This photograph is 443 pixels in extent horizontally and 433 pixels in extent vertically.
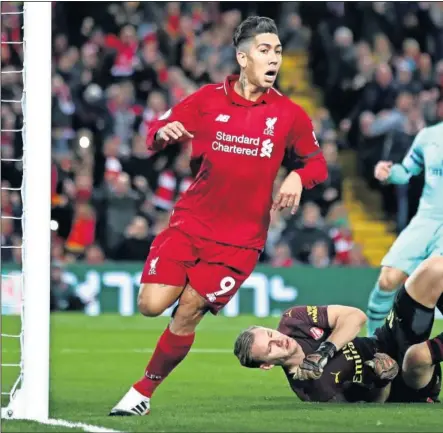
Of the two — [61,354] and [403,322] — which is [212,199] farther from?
[61,354]

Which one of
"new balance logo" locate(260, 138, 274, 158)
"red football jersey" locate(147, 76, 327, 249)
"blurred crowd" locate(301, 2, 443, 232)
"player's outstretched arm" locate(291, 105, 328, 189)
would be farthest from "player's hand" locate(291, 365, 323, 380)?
"blurred crowd" locate(301, 2, 443, 232)

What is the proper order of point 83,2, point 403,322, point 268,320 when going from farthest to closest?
point 83,2
point 268,320
point 403,322

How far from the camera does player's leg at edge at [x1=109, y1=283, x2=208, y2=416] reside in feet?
23.7

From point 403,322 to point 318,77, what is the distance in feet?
42.8

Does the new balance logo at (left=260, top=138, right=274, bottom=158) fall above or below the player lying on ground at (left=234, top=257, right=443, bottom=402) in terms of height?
above

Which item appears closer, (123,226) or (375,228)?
(123,226)

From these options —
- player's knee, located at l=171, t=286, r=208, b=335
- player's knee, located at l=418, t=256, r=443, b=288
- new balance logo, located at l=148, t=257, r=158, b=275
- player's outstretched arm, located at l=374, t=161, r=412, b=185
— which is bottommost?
player's knee, located at l=171, t=286, r=208, b=335

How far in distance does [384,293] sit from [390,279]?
174mm

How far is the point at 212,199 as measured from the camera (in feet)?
24.5

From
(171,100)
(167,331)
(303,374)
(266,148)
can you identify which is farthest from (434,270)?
(171,100)

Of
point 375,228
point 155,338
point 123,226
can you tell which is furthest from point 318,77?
point 155,338

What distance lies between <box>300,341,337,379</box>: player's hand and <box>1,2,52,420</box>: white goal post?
1580mm

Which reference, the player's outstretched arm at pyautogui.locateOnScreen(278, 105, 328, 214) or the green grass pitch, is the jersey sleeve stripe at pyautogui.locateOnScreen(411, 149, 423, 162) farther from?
the player's outstretched arm at pyautogui.locateOnScreen(278, 105, 328, 214)

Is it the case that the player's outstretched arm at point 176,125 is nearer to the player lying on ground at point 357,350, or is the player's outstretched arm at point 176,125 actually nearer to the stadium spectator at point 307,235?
the player lying on ground at point 357,350
